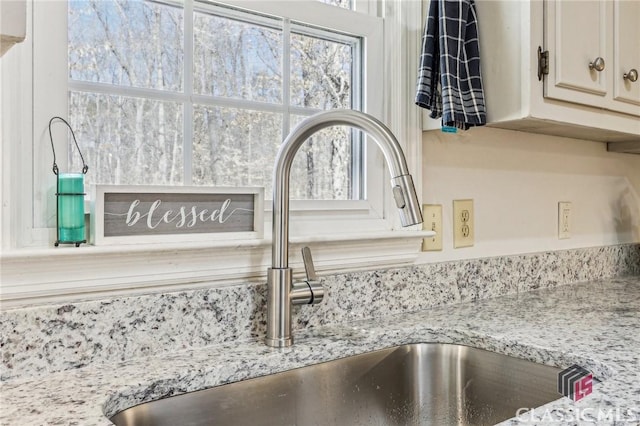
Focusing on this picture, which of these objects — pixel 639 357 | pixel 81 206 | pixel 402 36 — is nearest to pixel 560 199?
pixel 402 36

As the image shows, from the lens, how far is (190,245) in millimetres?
940

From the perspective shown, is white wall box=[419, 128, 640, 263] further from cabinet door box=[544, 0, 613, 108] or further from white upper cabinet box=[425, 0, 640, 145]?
cabinet door box=[544, 0, 613, 108]

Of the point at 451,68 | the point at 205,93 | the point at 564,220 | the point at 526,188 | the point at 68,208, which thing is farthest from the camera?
the point at 564,220

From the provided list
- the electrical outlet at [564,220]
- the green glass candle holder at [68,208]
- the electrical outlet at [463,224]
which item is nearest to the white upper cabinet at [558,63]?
the electrical outlet at [463,224]

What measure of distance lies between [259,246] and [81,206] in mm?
317

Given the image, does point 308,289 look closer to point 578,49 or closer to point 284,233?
point 284,233

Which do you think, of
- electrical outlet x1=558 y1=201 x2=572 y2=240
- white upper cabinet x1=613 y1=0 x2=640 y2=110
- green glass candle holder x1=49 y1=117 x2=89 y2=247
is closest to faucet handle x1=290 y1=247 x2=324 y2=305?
green glass candle holder x1=49 y1=117 x2=89 y2=247

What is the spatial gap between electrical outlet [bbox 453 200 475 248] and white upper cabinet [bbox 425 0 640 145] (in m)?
0.23

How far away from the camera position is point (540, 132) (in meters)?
1.59

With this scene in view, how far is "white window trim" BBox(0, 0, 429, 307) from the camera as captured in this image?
0.82 metres

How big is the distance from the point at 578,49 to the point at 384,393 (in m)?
0.92

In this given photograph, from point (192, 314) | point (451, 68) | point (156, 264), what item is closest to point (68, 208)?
point (156, 264)

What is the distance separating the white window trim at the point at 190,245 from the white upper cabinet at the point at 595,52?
0.31m

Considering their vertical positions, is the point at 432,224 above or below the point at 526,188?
below
